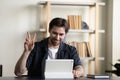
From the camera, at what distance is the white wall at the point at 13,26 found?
3957 millimetres

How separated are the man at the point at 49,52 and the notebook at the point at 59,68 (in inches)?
9.9

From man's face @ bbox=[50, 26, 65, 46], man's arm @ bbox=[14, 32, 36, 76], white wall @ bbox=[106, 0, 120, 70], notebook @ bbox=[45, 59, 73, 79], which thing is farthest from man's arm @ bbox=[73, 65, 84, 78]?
white wall @ bbox=[106, 0, 120, 70]

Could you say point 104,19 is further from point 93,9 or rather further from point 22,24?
point 22,24

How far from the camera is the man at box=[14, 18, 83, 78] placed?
2316 mm

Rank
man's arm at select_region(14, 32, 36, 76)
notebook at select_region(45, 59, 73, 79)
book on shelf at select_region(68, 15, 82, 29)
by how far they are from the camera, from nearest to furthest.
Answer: notebook at select_region(45, 59, 73, 79) → man's arm at select_region(14, 32, 36, 76) → book on shelf at select_region(68, 15, 82, 29)

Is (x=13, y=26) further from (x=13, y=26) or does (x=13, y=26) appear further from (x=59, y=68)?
(x=59, y=68)

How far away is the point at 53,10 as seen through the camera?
4078 mm

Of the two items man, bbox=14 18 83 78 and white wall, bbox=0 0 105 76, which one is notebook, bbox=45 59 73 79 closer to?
man, bbox=14 18 83 78

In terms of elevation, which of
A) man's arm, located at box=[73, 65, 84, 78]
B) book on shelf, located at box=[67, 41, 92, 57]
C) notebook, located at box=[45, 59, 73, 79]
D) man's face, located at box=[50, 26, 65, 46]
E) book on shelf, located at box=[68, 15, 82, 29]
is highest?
book on shelf, located at box=[68, 15, 82, 29]

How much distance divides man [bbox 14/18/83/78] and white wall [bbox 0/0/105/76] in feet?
5.21

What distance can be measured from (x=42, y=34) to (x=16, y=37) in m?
0.41

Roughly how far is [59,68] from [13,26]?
7.03 feet

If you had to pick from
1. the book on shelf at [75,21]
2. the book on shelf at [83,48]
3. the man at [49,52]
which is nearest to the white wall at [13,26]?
the book on shelf at [75,21]

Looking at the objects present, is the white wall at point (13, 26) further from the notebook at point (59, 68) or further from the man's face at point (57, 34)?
the notebook at point (59, 68)
